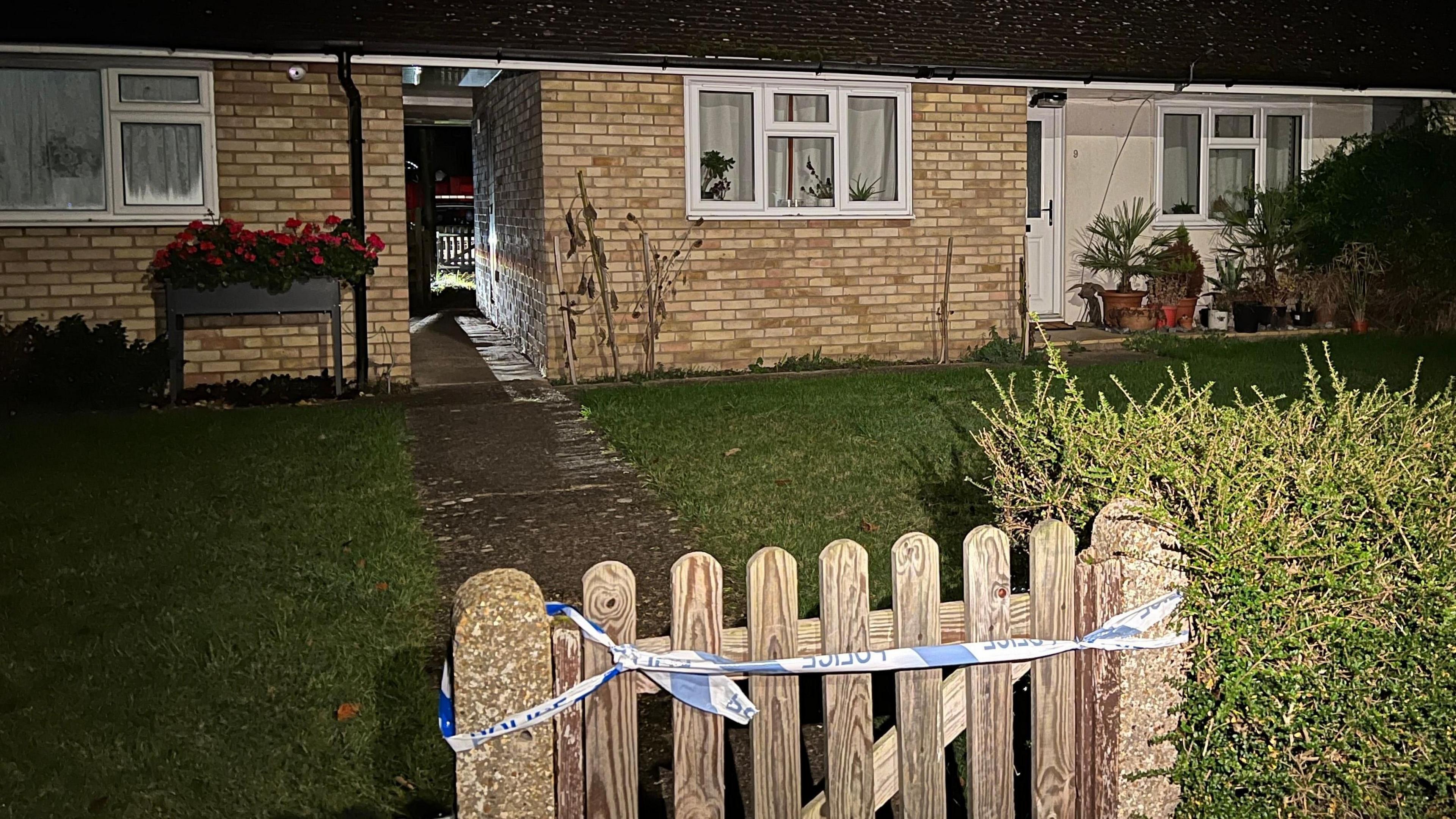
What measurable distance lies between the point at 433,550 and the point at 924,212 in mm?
8581

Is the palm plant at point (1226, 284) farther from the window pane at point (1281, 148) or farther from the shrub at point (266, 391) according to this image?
the shrub at point (266, 391)

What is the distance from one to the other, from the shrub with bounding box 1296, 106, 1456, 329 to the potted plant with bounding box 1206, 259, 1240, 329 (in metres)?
0.82

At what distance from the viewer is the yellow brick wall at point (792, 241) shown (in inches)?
506

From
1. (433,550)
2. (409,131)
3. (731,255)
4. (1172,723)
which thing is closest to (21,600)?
(433,550)

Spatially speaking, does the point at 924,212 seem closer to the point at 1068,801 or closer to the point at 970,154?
the point at 970,154

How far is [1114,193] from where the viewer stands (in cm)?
1678

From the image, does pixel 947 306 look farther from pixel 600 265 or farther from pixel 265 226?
pixel 265 226

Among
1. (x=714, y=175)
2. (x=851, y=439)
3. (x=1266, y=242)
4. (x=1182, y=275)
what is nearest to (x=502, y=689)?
(x=851, y=439)

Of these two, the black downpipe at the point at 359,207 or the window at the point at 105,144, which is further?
the black downpipe at the point at 359,207

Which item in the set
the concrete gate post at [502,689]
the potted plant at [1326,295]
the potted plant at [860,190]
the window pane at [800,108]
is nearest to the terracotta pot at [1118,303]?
the potted plant at [1326,295]

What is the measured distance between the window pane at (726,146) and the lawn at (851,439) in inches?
81.5

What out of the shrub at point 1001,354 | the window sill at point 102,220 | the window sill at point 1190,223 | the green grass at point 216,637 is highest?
the window sill at point 1190,223

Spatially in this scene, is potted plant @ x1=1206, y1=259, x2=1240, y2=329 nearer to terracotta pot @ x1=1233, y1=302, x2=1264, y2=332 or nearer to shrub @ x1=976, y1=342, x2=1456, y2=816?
terracotta pot @ x1=1233, y1=302, x2=1264, y2=332

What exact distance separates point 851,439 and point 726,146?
5072 millimetres
